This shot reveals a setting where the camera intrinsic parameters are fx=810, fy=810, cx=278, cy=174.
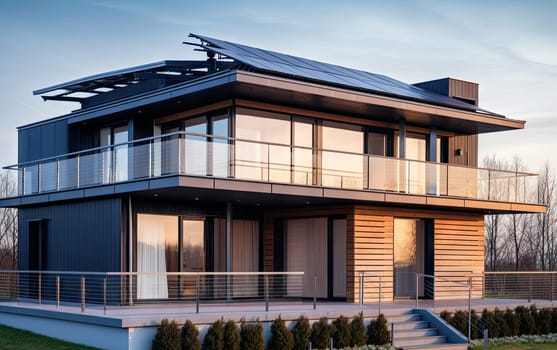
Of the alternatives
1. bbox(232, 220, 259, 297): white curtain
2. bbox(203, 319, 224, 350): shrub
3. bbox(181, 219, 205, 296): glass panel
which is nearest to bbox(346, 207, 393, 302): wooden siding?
bbox(232, 220, 259, 297): white curtain

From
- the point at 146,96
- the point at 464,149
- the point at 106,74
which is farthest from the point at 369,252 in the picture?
the point at 106,74

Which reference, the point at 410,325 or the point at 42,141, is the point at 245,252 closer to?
the point at 410,325

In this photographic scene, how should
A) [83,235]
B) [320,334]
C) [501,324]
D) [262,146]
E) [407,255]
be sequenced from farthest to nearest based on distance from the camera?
1. [407,255]
2. [83,235]
3. [501,324]
4. [262,146]
5. [320,334]

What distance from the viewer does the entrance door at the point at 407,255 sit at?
950 inches

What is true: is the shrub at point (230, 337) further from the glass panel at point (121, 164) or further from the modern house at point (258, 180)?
the glass panel at point (121, 164)

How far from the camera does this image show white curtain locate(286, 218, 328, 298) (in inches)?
930

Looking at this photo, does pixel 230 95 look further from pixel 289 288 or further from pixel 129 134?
pixel 289 288

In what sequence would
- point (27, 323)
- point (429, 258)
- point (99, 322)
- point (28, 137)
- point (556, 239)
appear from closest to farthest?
point (99, 322)
point (27, 323)
point (429, 258)
point (28, 137)
point (556, 239)

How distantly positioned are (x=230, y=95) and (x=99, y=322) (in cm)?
720

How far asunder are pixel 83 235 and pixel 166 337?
707 centimetres

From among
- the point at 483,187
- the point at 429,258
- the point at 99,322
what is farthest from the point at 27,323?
the point at 483,187

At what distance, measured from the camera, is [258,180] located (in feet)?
64.0

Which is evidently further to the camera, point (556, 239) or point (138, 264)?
point (556, 239)

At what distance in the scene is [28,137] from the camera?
26312mm
